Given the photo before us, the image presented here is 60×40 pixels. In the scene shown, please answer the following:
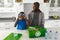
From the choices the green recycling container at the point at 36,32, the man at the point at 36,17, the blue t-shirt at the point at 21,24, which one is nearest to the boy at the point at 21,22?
the blue t-shirt at the point at 21,24

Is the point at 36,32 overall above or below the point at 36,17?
below

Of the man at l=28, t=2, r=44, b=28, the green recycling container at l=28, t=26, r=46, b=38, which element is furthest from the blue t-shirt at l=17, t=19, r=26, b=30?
the green recycling container at l=28, t=26, r=46, b=38

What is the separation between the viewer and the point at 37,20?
1.96 m

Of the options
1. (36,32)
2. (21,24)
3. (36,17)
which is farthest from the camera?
(21,24)

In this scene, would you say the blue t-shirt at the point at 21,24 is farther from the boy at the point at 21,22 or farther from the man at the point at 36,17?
the man at the point at 36,17

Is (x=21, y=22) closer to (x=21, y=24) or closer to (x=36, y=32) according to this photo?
(x=21, y=24)

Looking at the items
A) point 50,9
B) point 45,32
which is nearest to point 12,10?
point 50,9

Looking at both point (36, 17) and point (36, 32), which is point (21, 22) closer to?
point (36, 17)

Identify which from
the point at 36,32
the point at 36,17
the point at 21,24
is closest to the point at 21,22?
the point at 21,24

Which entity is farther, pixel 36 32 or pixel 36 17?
pixel 36 17

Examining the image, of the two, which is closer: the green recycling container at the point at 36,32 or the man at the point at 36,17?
the green recycling container at the point at 36,32

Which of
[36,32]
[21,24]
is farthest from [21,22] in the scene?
[36,32]

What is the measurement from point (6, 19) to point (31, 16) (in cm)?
193

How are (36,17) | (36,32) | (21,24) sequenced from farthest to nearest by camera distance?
(21,24) → (36,17) → (36,32)
